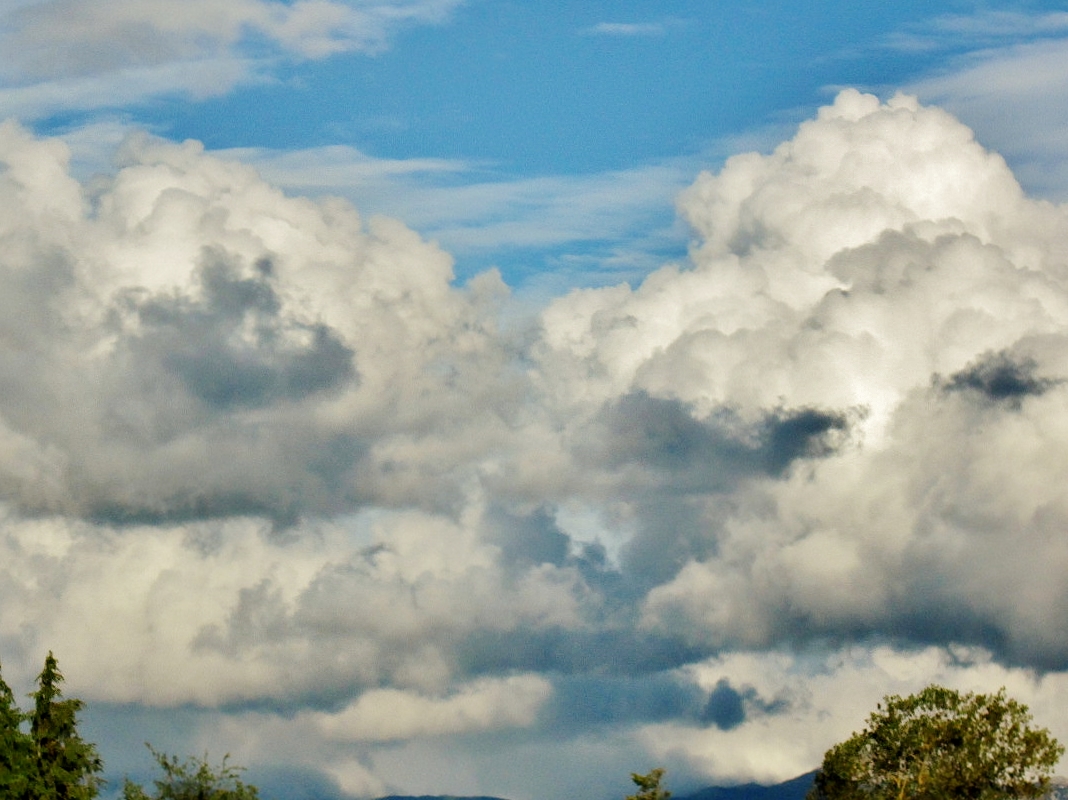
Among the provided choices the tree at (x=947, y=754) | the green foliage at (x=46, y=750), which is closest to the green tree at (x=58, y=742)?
the green foliage at (x=46, y=750)

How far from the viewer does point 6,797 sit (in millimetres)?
108875

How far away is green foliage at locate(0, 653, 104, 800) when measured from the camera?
111 meters

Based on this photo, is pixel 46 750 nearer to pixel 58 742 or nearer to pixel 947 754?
pixel 58 742

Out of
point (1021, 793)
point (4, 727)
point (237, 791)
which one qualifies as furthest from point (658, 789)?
point (4, 727)

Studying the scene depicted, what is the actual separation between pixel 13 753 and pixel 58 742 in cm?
814

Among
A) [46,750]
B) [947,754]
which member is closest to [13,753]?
[46,750]

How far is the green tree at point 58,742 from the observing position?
117 metres

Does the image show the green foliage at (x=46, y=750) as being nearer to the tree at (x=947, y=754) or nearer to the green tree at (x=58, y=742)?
the green tree at (x=58, y=742)

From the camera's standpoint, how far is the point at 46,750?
119 meters

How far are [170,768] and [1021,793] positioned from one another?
212ft

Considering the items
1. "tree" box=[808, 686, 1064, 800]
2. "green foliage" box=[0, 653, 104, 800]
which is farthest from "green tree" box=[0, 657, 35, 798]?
"tree" box=[808, 686, 1064, 800]

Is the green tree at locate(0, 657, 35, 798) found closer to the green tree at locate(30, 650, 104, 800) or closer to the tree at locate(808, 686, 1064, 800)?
the green tree at locate(30, 650, 104, 800)

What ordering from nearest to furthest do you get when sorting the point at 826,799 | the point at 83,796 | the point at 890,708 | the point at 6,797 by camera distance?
the point at 6,797
the point at 83,796
the point at 890,708
the point at 826,799

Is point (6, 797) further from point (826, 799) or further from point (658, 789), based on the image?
point (826, 799)
